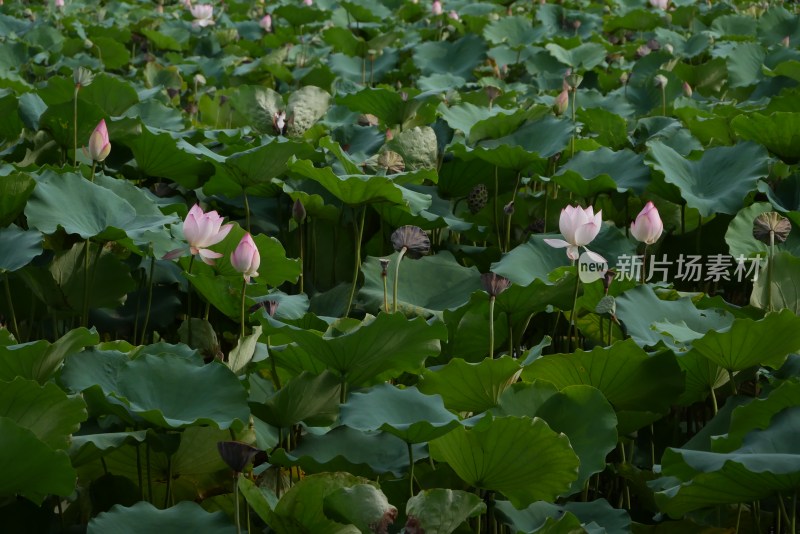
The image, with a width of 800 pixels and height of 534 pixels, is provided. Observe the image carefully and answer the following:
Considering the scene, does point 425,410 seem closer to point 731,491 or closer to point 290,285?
point 731,491

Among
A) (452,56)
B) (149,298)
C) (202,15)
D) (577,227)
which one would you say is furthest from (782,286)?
(202,15)

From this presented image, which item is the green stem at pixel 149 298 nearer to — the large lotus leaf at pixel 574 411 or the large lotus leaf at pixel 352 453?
the large lotus leaf at pixel 352 453

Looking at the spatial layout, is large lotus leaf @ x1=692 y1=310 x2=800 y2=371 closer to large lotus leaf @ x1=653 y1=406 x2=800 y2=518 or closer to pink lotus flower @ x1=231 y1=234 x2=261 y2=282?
large lotus leaf @ x1=653 y1=406 x2=800 y2=518

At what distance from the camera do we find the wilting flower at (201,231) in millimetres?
1719

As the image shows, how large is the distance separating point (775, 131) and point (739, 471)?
125 cm

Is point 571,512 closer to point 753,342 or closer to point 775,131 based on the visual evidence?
point 753,342

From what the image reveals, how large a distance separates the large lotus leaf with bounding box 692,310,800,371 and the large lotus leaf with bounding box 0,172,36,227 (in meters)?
1.14

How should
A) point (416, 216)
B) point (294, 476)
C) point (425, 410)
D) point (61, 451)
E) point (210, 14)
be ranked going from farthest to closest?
point (210, 14) → point (416, 216) → point (294, 476) → point (425, 410) → point (61, 451)

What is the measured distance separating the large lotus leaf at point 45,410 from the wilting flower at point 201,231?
43 centimetres

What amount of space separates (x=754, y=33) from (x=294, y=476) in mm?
3738

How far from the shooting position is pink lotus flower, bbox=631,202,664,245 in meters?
1.85

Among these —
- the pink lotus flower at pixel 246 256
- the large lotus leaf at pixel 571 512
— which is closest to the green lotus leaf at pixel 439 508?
the large lotus leaf at pixel 571 512

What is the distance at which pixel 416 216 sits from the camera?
85.7 inches

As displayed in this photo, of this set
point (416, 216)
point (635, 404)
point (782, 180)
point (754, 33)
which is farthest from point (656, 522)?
point (754, 33)
